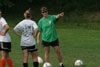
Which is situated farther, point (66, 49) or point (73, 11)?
point (73, 11)

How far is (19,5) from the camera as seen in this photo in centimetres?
4047

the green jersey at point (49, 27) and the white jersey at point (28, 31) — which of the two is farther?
the green jersey at point (49, 27)

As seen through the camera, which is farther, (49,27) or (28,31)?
(49,27)

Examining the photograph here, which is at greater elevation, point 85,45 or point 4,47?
point 4,47

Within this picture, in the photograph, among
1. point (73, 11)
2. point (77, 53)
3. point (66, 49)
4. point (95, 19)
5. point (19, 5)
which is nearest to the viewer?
point (77, 53)

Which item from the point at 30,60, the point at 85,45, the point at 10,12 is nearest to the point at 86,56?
the point at 30,60

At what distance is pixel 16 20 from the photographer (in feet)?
115

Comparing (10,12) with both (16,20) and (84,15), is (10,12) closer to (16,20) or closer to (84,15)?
(16,20)

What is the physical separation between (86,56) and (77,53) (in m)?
0.93

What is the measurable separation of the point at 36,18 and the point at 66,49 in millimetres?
20037

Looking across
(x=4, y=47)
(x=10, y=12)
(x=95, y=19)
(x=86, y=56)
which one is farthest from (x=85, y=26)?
(x=4, y=47)

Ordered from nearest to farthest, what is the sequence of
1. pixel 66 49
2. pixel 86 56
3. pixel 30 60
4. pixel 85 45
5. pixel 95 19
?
pixel 30 60 → pixel 86 56 → pixel 66 49 → pixel 85 45 → pixel 95 19

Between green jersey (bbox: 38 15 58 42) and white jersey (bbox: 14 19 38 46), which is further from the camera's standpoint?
green jersey (bbox: 38 15 58 42)

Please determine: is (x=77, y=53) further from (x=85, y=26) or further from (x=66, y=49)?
(x=85, y=26)
